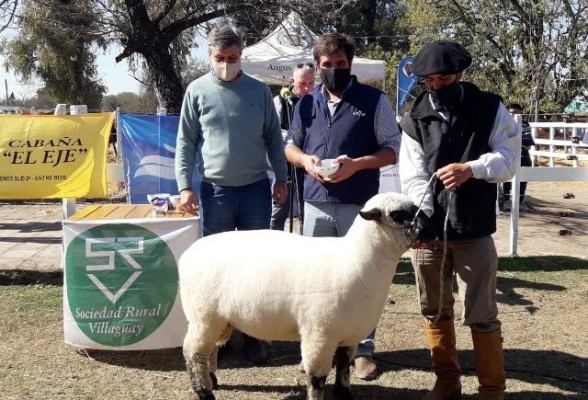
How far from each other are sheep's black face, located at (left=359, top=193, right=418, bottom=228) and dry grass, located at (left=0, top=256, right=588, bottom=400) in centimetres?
142

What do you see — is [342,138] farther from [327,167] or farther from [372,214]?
[372,214]

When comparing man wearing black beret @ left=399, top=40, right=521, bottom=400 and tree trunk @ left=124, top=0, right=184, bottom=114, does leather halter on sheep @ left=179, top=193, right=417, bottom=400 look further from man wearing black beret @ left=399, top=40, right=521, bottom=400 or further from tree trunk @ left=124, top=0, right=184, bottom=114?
tree trunk @ left=124, top=0, right=184, bottom=114

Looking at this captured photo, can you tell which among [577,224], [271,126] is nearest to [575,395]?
[271,126]

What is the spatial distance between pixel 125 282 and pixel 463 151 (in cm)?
261

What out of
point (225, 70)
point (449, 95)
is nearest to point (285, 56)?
point (225, 70)

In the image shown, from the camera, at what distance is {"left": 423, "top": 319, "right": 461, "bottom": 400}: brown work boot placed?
3.86 m

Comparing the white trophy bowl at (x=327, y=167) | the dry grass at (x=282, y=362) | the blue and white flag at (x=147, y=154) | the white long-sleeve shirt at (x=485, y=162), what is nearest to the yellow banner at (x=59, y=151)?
the blue and white flag at (x=147, y=154)

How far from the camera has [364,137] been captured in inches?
157

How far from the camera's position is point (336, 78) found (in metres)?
3.97

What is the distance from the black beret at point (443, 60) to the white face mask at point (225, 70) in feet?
4.42

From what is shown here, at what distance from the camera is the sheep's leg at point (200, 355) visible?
3.66 m

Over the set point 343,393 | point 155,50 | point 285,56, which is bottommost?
point 343,393

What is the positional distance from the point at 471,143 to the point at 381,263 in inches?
34.2

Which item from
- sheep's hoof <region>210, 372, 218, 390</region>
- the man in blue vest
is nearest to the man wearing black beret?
the man in blue vest
